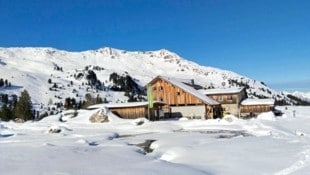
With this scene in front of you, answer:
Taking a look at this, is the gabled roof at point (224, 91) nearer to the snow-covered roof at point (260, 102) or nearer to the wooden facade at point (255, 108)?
the snow-covered roof at point (260, 102)

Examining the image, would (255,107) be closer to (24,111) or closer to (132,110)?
(132,110)

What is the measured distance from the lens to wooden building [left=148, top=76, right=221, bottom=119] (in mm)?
66250

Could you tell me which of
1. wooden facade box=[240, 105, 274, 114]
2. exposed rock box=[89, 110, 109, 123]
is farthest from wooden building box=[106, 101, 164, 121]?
wooden facade box=[240, 105, 274, 114]

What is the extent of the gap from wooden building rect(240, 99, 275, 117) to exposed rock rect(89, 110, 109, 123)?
88.3 feet

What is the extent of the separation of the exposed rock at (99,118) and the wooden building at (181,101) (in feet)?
46.4

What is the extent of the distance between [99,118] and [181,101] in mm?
15959

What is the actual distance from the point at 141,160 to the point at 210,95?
58.2 m

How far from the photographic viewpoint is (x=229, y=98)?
7631 cm

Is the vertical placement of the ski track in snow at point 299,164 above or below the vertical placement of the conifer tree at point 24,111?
below

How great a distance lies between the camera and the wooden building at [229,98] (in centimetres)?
7556

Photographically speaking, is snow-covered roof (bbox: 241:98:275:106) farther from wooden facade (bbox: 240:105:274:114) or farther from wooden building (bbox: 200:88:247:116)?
wooden building (bbox: 200:88:247:116)

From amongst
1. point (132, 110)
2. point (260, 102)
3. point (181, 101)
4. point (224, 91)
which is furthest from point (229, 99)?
point (132, 110)

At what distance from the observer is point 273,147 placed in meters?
24.6

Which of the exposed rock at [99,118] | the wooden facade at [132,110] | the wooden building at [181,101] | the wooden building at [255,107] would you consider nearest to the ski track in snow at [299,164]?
the exposed rock at [99,118]
